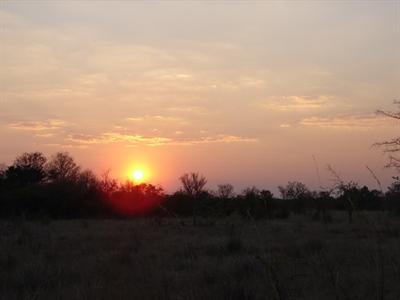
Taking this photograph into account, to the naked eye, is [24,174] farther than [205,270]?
Yes

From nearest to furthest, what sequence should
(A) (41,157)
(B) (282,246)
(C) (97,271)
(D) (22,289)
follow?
(D) (22,289) < (C) (97,271) < (B) (282,246) < (A) (41,157)

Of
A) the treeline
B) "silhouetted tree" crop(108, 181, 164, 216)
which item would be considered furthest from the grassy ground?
"silhouetted tree" crop(108, 181, 164, 216)

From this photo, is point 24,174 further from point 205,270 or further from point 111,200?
point 205,270

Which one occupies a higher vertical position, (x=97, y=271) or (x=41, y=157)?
(x=41, y=157)

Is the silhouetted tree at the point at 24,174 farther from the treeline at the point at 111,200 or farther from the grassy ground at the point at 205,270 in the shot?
the grassy ground at the point at 205,270

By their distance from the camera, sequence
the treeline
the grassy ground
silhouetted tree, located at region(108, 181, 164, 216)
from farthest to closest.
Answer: silhouetted tree, located at region(108, 181, 164, 216) → the treeline → the grassy ground

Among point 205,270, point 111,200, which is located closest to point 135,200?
point 111,200

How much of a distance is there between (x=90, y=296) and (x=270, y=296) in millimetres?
2406

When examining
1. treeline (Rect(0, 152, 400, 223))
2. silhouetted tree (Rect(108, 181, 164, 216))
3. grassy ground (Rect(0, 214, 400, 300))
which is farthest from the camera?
silhouetted tree (Rect(108, 181, 164, 216))

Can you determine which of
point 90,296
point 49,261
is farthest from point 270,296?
point 49,261

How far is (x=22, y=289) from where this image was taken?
9039mm

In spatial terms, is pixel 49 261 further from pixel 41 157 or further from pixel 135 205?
pixel 41 157

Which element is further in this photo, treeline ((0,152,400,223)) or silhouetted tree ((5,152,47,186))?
silhouetted tree ((5,152,47,186))

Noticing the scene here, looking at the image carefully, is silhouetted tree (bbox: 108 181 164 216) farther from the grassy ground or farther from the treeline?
the grassy ground
